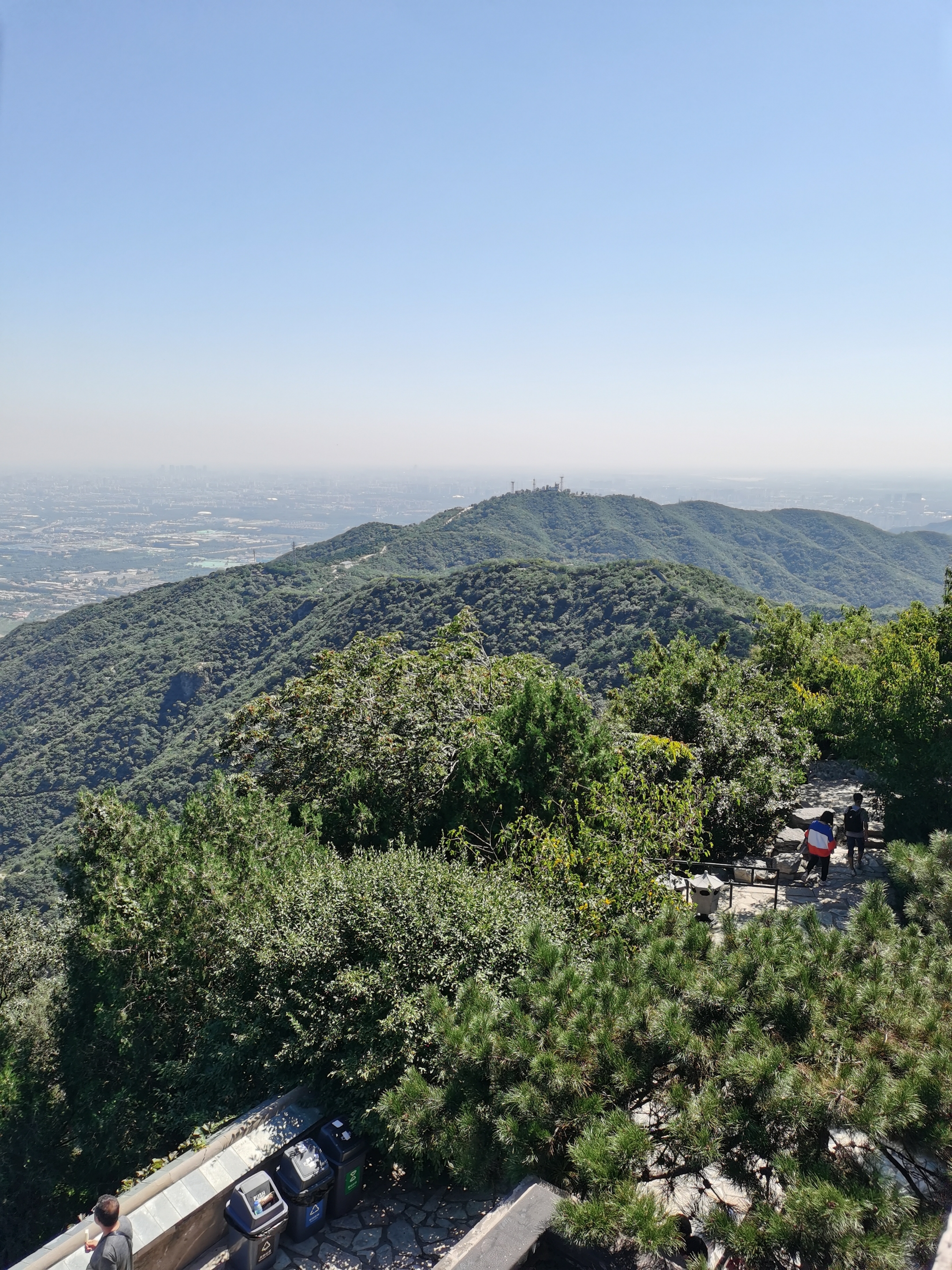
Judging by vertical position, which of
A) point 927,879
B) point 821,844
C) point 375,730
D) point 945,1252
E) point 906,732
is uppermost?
point 927,879

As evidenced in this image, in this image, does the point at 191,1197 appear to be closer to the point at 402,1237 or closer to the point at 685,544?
the point at 402,1237

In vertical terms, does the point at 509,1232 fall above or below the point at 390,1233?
above

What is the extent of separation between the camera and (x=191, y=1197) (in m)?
5.11

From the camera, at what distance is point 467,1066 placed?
5102 millimetres

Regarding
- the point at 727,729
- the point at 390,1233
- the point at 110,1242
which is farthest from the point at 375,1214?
the point at 727,729

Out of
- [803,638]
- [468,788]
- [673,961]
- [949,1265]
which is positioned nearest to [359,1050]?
[673,961]

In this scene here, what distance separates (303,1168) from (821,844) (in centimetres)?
801

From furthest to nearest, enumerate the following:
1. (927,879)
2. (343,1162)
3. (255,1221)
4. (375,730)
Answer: (375,730) → (927,879) → (343,1162) → (255,1221)

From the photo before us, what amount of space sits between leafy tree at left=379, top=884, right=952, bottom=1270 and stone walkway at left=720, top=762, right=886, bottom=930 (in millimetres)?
3530

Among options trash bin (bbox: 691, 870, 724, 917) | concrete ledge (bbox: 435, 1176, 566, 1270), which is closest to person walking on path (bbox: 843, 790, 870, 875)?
trash bin (bbox: 691, 870, 724, 917)

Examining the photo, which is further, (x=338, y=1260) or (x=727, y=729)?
(x=727, y=729)

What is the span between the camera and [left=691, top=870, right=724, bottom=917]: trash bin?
9.14m

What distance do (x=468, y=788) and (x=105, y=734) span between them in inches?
2898

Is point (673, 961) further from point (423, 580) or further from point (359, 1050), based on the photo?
point (423, 580)
